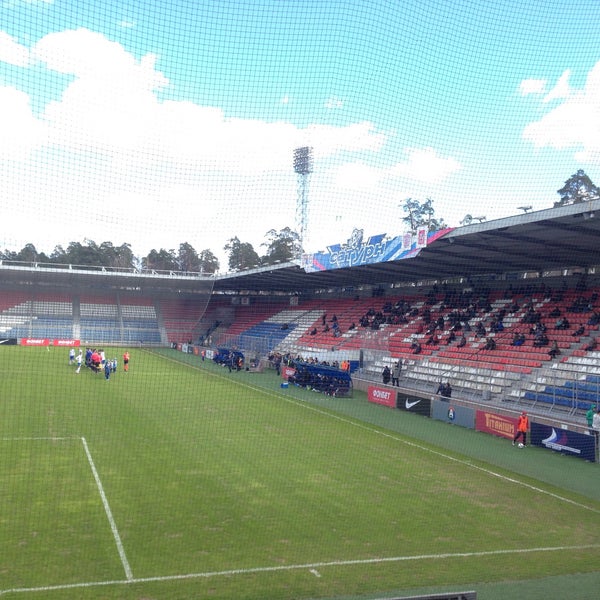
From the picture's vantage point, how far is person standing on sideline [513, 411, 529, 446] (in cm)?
1180

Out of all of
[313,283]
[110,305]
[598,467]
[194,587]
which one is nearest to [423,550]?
[194,587]

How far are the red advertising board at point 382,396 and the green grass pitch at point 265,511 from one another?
292 cm

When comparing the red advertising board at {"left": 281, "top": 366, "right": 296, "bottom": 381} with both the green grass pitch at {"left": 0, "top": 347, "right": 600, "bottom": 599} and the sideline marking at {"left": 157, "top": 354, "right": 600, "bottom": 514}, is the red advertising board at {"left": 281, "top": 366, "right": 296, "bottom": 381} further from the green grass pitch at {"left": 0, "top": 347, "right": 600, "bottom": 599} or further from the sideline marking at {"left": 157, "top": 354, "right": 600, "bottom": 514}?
the green grass pitch at {"left": 0, "top": 347, "right": 600, "bottom": 599}

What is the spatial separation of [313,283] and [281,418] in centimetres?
1207

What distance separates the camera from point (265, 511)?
7.50m

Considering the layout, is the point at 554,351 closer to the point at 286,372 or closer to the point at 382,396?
the point at 382,396

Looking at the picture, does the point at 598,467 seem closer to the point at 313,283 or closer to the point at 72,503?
the point at 72,503

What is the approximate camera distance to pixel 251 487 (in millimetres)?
8500

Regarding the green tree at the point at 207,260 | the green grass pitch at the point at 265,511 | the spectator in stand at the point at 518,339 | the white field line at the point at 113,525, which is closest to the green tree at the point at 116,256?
the green tree at the point at 207,260

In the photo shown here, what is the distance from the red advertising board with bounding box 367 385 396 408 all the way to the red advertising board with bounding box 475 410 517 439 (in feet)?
11.0

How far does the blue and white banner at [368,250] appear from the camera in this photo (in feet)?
48.8

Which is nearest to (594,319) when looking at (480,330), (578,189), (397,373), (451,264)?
(480,330)

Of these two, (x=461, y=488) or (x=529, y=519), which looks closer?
(x=529, y=519)

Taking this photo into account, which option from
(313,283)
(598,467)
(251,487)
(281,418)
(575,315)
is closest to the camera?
(251,487)
